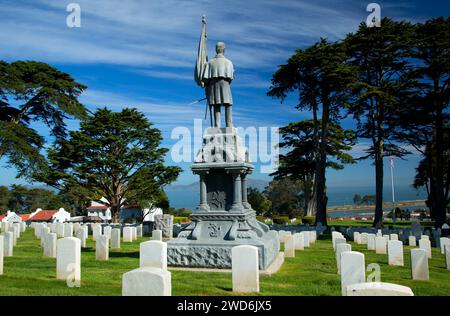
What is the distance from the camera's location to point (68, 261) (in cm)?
820

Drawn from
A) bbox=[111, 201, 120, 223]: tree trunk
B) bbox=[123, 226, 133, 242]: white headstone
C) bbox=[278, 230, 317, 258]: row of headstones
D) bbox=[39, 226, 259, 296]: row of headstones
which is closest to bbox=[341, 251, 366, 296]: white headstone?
bbox=[39, 226, 259, 296]: row of headstones

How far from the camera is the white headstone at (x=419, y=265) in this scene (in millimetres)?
9023

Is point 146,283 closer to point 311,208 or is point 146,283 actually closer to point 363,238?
point 363,238

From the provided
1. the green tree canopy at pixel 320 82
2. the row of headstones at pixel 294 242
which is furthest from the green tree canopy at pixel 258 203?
the row of headstones at pixel 294 242

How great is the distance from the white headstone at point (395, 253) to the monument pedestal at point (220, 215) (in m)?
3.65

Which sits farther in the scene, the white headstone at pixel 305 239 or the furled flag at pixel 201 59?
the white headstone at pixel 305 239

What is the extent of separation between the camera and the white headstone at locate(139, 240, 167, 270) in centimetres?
841

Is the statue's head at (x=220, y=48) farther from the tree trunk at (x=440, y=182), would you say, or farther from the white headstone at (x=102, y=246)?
the tree trunk at (x=440, y=182)

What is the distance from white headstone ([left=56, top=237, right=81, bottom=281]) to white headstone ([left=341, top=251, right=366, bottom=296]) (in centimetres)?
573

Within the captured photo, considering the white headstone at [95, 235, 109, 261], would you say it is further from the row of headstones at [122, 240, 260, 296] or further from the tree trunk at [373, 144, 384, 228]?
the tree trunk at [373, 144, 384, 228]

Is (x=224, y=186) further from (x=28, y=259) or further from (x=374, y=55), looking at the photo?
(x=374, y=55)

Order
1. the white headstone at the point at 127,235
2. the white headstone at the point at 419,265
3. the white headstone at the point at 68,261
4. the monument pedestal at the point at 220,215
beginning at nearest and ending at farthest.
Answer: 1. the white headstone at the point at 68,261
2. the white headstone at the point at 419,265
3. the monument pedestal at the point at 220,215
4. the white headstone at the point at 127,235

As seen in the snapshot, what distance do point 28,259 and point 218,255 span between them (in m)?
6.30

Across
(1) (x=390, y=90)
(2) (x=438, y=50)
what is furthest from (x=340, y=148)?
(2) (x=438, y=50)
